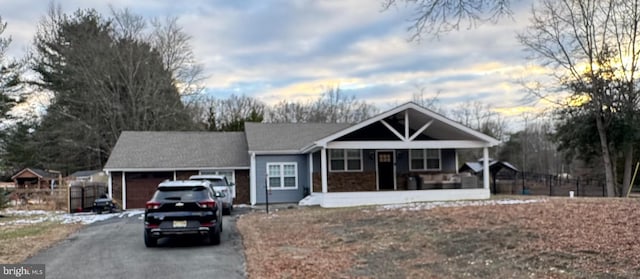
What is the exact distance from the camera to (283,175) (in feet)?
89.7

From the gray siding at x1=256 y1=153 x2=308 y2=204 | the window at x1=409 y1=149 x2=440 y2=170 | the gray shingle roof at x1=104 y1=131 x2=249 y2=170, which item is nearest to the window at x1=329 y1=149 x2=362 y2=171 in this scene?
the gray siding at x1=256 y1=153 x2=308 y2=204

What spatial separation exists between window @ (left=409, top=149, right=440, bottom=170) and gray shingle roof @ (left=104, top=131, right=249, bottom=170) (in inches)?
334

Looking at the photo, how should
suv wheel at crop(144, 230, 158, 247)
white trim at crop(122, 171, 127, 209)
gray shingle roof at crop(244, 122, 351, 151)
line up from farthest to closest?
gray shingle roof at crop(244, 122, 351, 151) < white trim at crop(122, 171, 127, 209) < suv wheel at crop(144, 230, 158, 247)

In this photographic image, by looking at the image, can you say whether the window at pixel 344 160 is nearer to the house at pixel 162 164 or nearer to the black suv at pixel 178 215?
the house at pixel 162 164

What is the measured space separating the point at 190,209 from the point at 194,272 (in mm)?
3088

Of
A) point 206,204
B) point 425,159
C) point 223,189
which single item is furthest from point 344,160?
point 206,204

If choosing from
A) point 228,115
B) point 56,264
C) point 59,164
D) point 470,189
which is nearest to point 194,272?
point 56,264

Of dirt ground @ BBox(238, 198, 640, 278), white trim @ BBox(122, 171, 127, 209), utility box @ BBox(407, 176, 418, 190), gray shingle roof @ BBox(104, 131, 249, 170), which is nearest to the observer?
dirt ground @ BBox(238, 198, 640, 278)

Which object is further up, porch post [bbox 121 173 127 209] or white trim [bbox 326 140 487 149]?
white trim [bbox 326 140 487 149]

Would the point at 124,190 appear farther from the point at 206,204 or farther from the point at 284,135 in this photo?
the point at 206,204

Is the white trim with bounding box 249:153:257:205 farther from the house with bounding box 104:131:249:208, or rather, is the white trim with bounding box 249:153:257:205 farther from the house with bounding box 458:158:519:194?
the house with bounding box 458:158:519:194

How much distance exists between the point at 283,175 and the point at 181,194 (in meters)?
15.3

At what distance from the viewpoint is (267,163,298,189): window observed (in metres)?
27.2

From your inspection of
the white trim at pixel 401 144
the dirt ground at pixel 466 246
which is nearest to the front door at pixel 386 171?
the white trim at pixel 401 144
